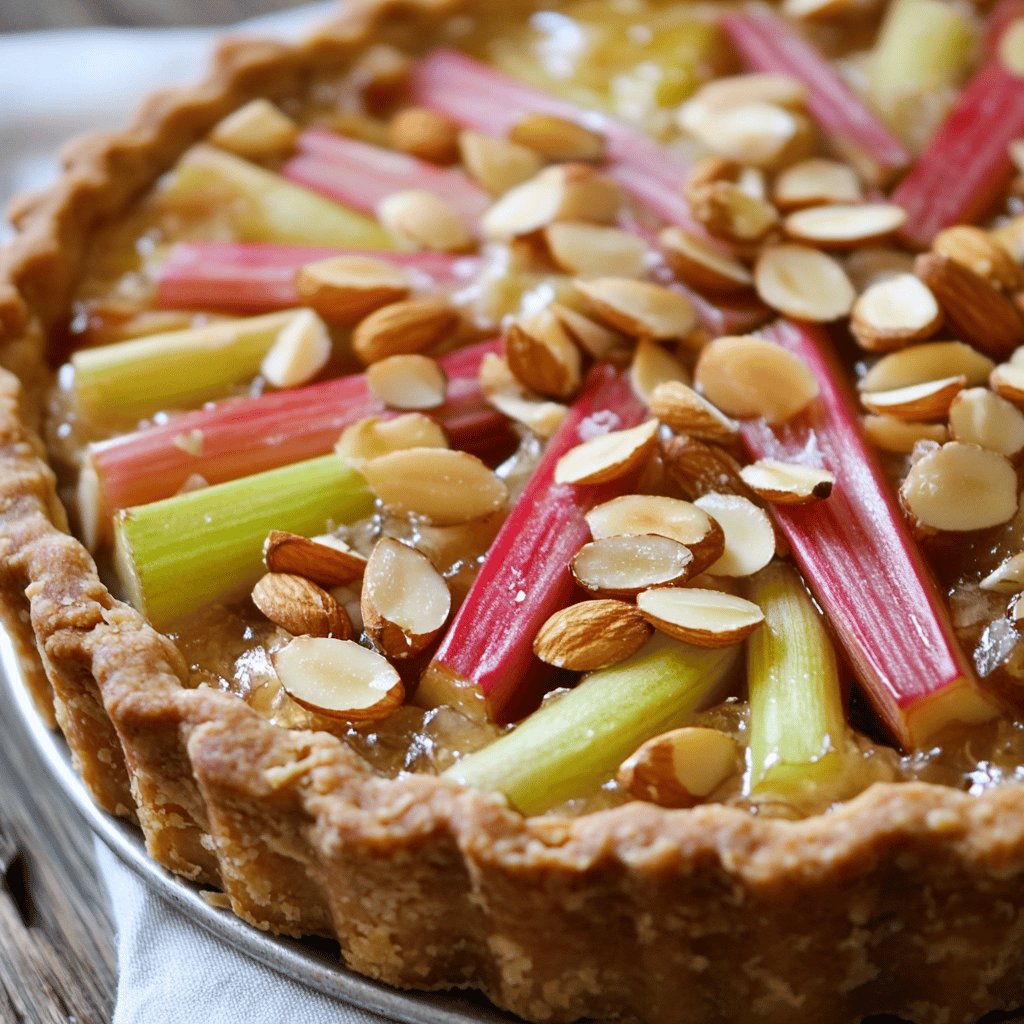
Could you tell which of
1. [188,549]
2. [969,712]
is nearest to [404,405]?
[188,549]

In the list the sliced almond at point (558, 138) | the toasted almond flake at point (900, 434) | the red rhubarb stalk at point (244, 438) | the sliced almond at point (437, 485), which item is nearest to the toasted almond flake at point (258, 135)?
the sliced almond at point (558, 138)

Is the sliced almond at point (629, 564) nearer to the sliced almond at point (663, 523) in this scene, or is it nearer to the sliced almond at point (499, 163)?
the sliced almond at point (663, 523)

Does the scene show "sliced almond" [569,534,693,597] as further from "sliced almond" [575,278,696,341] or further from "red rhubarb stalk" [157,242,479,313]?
"red rhubarb stalk" [157,242,479,313]

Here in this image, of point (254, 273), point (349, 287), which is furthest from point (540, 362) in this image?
point (254, 273)

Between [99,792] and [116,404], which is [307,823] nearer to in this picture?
[99,792]

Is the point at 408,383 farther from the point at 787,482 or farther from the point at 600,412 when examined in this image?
the point at 787,482


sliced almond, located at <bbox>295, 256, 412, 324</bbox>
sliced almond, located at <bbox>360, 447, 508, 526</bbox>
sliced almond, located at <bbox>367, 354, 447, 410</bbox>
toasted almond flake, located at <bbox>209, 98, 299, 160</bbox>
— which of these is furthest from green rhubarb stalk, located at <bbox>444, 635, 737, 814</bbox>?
toasted almond flake, located at <bbox>209, 98, 299, 160</bbox>
